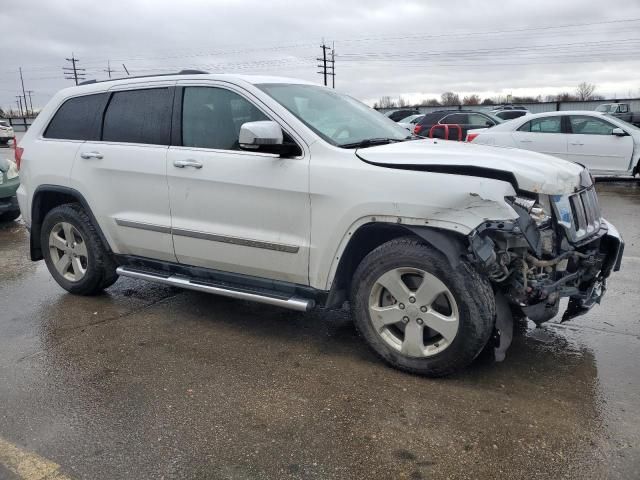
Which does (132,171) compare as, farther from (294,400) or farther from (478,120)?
(478,120)

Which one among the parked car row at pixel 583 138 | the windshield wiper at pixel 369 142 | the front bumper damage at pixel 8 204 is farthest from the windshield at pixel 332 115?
the parked car row at pixel 583 138

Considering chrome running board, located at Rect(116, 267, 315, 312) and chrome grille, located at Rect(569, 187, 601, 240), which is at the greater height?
chrome grille, located at Rect(569, 187, 601, 240)

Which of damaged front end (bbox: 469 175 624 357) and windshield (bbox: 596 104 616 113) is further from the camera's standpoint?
windshield (bbox: 596 104 616 113)

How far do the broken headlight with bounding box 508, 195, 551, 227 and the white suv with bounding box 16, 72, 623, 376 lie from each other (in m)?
0.01

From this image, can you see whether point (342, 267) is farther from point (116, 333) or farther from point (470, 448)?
point (116, 333)

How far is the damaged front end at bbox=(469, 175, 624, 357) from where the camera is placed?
304 cm

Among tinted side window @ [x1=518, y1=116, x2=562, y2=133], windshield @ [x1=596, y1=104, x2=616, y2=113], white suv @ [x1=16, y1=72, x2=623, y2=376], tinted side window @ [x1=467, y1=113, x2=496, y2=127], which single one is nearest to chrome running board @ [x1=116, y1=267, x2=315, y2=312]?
white suv @ [x1=16, y1=72, x2=623, y2=376]

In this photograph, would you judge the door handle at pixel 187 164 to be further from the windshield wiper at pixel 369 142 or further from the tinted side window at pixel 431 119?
the tinted side window at pixel 431 119

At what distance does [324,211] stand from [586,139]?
9.64 metres

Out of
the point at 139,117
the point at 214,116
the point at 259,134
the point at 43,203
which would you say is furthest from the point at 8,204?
the point at 259,134

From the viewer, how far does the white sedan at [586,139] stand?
1120cm

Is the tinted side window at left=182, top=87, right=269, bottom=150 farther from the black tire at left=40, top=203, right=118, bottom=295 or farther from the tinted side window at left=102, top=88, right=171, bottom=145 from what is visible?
the black tire at left=40, top=203, right=118, bottom=295

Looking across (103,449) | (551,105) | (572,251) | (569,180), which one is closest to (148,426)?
(103,449)

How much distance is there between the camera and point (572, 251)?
3.21m
